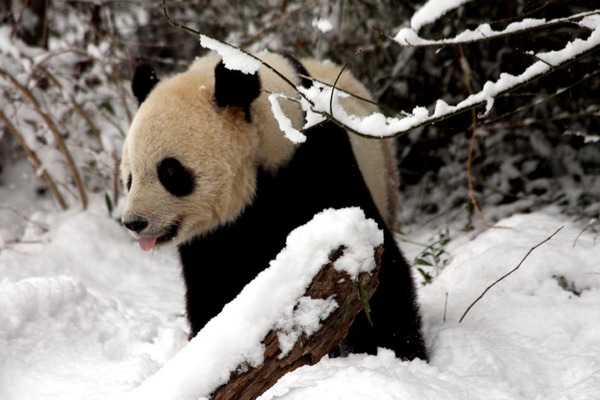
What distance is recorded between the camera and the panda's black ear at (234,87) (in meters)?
2.76

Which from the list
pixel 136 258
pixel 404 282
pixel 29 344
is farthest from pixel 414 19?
pixel 136 258

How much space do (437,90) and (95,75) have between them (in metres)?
2.71

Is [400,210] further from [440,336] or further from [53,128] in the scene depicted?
[440,336]

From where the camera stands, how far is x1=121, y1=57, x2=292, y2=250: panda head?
279 centimetres

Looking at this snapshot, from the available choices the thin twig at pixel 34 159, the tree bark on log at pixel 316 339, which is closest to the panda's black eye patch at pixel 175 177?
the tree bark on log at pixel 316 339

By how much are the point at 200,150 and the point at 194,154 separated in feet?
0.10

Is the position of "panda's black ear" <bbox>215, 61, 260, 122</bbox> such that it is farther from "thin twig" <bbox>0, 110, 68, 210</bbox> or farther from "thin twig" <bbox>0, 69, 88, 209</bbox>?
"thin twig" <bbox>0, 110, 68, 210</bbox>

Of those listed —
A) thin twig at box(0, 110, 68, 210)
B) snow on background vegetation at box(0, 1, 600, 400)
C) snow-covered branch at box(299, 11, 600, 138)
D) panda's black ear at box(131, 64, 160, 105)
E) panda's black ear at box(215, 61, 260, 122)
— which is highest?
snow-covered branch at box(299, 11, 600, 138)

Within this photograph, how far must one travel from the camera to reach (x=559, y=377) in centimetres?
245

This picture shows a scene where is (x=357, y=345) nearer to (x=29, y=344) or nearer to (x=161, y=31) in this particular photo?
(x=29, y=344)

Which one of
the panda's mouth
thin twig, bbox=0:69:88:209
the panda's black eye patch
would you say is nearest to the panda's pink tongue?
the panda's mouth

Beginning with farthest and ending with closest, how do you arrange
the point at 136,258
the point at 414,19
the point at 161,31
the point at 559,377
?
the point at 161,31, the point at 136,258, the point at 559,377, the point at 414,19

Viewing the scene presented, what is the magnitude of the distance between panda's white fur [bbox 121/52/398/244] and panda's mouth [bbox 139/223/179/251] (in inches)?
0.7

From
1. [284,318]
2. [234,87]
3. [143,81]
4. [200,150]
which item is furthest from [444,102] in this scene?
[143,81]
